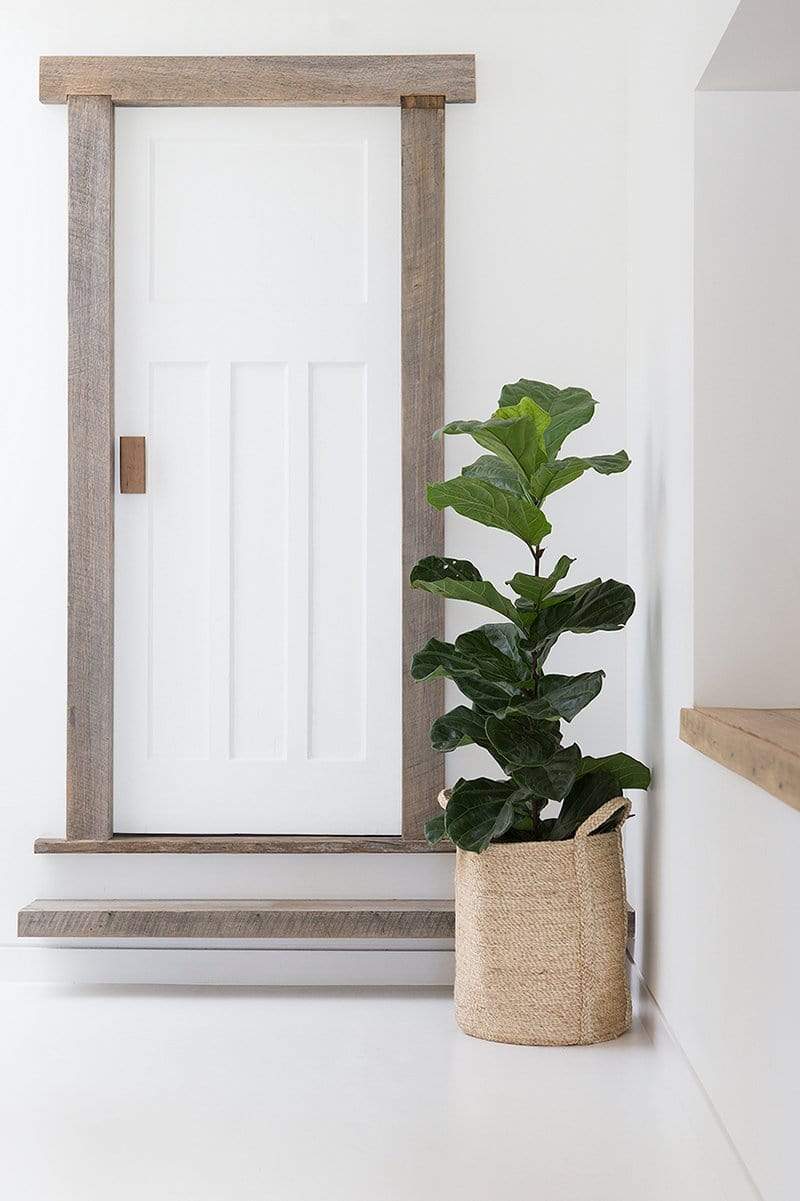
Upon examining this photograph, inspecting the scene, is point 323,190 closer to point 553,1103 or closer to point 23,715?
point 23,715

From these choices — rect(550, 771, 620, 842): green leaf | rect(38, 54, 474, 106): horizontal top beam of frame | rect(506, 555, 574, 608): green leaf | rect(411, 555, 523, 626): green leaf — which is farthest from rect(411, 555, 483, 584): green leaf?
rect(38, 54, 474, 106): horizontal top beam of frame

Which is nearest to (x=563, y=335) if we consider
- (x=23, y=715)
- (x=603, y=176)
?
A: (x=603, y=176)

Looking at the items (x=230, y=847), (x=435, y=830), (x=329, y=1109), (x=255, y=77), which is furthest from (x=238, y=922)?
(x=255, y=77)

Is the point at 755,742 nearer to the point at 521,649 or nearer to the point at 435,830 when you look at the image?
the point at 521,649

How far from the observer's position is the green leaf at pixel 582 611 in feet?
7.34

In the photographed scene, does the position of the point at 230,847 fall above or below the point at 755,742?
below

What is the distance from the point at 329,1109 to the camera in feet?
6.46

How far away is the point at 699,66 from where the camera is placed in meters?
1.93

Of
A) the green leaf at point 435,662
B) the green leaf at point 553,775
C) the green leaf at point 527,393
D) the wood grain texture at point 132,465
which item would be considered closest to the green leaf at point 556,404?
the green leaf at point 527,393

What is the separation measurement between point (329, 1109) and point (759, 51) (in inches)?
69.0

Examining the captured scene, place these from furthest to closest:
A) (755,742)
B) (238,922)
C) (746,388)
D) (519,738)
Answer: (238,922)
(519,738)
(746,388)
(755,742)

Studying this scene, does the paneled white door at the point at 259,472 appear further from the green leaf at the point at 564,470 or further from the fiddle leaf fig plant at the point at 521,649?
the green leaf at the point at 564,470

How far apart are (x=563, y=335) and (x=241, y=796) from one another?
1235 mm

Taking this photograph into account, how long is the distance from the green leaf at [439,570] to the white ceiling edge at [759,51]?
920mm
